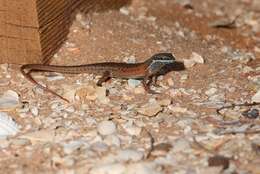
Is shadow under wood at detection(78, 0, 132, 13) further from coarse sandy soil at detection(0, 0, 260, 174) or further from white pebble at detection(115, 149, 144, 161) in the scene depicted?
white pebble at detection(115, 149, 144, 161)

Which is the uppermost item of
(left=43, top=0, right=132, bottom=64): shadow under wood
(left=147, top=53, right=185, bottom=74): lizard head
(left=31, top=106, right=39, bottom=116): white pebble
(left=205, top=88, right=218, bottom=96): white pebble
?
(left=43, top=0, right=132, bottom=64): shadow under wood

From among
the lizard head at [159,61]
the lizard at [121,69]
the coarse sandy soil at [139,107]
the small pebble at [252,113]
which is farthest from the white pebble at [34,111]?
the small pebble at [252,113]

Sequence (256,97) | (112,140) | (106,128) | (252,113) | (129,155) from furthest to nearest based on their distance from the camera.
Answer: (256,97)
(252,113)
(106,128)
(112,140)
(129,155)

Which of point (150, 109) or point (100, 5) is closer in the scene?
point (150, 109)

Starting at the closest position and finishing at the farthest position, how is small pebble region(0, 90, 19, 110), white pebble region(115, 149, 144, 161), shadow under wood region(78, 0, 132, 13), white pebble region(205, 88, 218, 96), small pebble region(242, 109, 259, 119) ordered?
white pebble region(115, 149, 144, 161)
small pebble region(242, 109, 259, 119)
small pebble region(0, 90, 19, 110)
white pebble region(205, 88, 218, 96)
shadow under wood region(78, 0, 132, 13)

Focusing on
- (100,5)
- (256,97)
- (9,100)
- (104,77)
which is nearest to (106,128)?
(9,100)

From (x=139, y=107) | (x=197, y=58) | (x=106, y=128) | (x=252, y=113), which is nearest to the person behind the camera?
(x=106, y=128)

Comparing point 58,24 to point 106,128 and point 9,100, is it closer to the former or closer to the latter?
point 9,100

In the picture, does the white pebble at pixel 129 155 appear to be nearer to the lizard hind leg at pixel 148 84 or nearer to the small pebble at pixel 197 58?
the lizard hind leg at pixel 148 84

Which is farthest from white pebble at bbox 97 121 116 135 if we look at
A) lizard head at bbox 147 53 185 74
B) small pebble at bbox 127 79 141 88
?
lizard head at bbox 147 53 185 74
